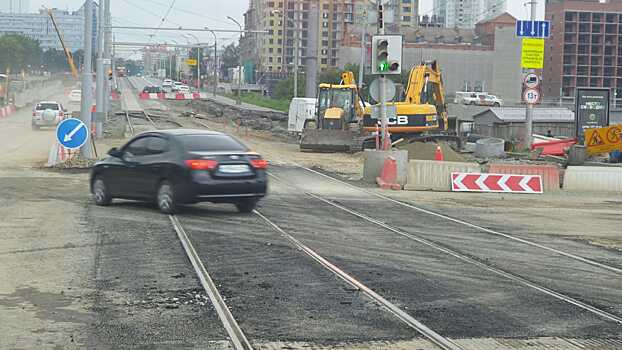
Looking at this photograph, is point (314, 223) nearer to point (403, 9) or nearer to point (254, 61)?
point (254, 61)

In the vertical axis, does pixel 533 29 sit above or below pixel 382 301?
above

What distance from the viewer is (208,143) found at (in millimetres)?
17219

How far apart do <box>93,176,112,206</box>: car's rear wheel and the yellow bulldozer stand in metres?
19.5

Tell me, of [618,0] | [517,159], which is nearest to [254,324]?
[517,159]

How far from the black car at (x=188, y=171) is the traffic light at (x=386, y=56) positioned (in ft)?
30.7

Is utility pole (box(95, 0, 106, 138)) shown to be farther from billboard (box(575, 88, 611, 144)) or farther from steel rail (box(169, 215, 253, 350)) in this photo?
steel rail (box(169, 215, 253, 350))

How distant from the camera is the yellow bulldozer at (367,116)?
38622 mm

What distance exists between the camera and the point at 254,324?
8.52m

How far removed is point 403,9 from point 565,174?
5896 inches

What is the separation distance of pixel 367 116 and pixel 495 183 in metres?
15.5

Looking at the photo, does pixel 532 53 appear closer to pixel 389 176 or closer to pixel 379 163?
pixel 379 163

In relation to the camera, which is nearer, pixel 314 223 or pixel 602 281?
pixel 602 281

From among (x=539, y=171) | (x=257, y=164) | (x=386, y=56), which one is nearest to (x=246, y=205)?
(x=257, y=164)

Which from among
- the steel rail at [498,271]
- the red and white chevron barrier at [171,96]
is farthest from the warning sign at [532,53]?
the red and white chevron barrier at [171,96]
